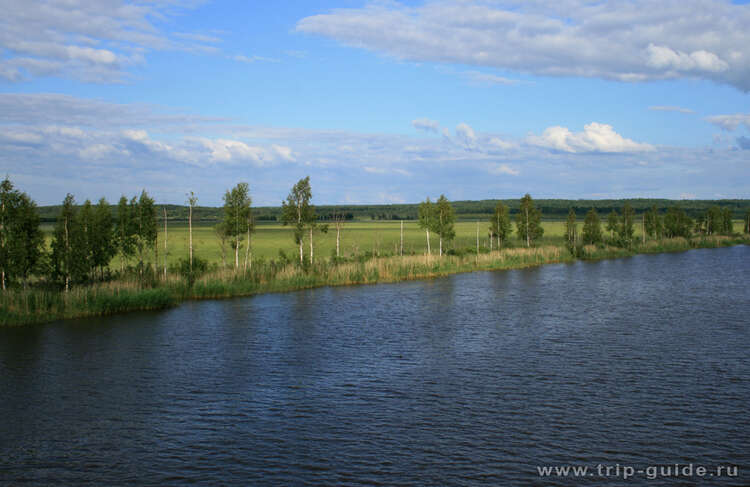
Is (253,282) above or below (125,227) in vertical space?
below

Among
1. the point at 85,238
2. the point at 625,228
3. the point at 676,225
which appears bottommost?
the point at 625,228

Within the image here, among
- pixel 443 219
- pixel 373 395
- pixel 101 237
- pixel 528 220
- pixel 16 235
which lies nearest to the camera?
pixel 373 395

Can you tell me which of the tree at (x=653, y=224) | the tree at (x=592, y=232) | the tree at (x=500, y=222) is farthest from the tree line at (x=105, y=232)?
the tree at (x=653, y=224)

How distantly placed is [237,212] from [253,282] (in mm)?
4561

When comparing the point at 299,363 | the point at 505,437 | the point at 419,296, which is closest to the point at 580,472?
the point at 505,437

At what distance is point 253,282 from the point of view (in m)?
33.6

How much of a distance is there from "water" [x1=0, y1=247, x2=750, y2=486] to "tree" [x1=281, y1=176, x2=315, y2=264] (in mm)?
11325

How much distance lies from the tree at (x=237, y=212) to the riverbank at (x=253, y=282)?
2391mm

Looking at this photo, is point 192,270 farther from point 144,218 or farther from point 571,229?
point 571,229

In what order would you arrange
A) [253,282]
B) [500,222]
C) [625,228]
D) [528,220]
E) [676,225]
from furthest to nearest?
[676,225], [625,228], [528,220], [500,222], [253,282]

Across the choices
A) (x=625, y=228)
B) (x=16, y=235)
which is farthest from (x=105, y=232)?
(x=625, y=228)

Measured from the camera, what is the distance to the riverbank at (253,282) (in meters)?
24.5

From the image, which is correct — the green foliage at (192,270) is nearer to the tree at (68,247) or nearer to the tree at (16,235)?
the tree at (68,247)

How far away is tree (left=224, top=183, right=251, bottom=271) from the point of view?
35250mm
